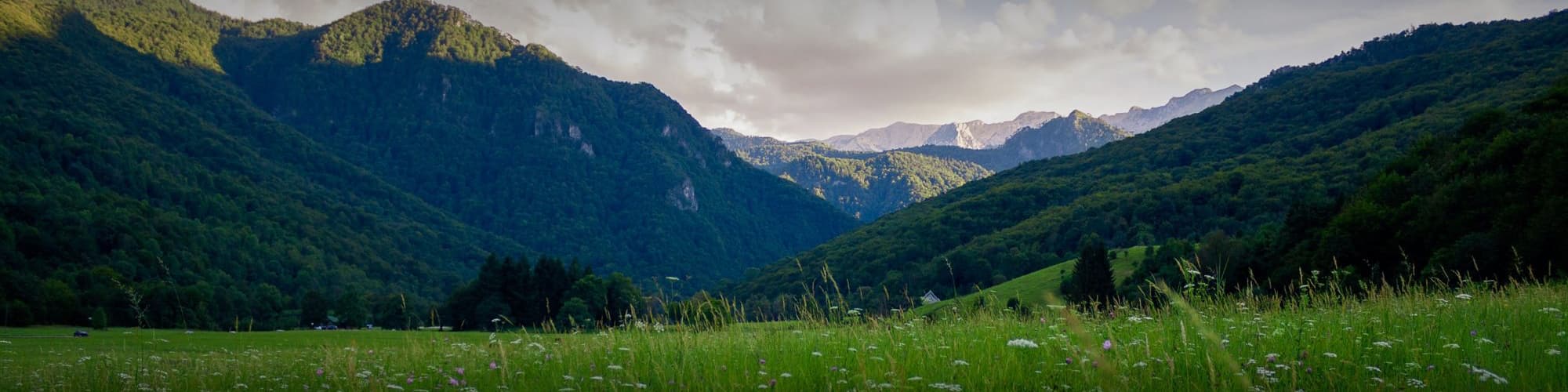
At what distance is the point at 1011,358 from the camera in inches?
234

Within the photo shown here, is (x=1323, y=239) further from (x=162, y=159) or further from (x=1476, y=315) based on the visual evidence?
(x=162, y=159)

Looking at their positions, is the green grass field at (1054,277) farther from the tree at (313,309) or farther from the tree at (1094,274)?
the tree at (313,309)

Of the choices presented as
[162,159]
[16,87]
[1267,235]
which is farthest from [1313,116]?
[16,87]

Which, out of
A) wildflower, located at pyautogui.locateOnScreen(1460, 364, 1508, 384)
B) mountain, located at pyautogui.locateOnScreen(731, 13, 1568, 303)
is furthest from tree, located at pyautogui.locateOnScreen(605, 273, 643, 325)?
wildflower, located at pyautogui.locateOnScreen(1460, 364, 1508, 384)

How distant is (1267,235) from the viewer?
59.5 meters

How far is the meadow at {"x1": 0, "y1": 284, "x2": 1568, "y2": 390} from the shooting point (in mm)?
4984

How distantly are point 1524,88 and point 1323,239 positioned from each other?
14824cm

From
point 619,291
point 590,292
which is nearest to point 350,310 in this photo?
point 590,292

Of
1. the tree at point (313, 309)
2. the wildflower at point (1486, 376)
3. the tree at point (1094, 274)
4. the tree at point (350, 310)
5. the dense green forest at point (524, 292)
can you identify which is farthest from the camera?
the tree at point (313, 309)

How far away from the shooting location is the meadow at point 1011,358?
4.98m

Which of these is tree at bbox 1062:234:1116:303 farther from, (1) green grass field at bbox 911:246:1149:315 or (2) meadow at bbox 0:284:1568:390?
(2) meadow at bbox 0:284:1568:390

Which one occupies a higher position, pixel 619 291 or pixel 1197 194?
pixel 1197 194

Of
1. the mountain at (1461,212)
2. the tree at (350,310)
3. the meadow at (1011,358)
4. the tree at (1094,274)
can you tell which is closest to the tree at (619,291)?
the tree at (350,310)

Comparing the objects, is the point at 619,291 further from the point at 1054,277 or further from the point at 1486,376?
the point at 1486,376
